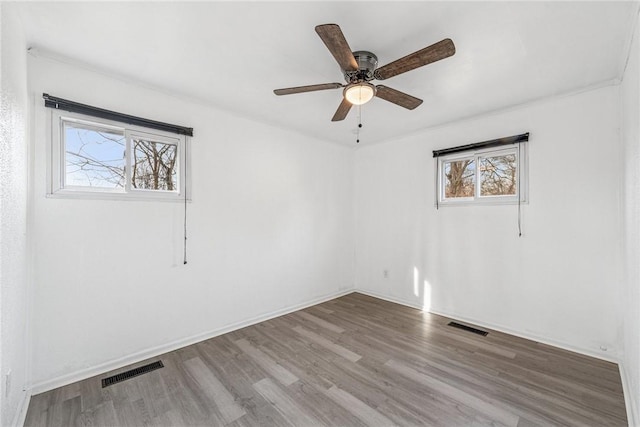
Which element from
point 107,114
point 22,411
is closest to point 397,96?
point 107,114

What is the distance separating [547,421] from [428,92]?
107 inches

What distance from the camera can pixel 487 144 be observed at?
324 cm

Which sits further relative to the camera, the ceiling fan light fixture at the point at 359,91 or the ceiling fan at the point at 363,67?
the ceiling fan light fixture at the point at 359,91

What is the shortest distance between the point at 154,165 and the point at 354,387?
2679 mm

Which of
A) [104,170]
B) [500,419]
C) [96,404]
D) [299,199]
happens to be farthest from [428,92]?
[96,404]

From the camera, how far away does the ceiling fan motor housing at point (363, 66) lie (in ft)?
6.64

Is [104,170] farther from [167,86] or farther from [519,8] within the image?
[519,8]

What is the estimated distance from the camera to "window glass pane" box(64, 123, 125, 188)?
2.28 m

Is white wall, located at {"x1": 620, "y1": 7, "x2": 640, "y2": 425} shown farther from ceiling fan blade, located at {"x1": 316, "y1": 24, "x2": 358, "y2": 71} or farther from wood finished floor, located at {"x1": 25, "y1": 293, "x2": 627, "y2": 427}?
ceiling fan blade, located at {"x1": 316, "y1": 24, "x2": 358, "y2": 71}

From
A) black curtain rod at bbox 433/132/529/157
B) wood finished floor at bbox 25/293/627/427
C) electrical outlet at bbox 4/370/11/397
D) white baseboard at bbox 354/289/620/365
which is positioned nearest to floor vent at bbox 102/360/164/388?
wood finished floor at bbox 25/293/627/427

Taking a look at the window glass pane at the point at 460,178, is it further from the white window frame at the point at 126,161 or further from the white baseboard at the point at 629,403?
the white window frame at the point at 126,161

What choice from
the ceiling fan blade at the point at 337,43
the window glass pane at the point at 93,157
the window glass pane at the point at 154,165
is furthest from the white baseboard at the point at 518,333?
the window glass pane at the point at 93,157

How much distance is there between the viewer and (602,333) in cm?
258

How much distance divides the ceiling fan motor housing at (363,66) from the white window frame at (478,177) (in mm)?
2021
